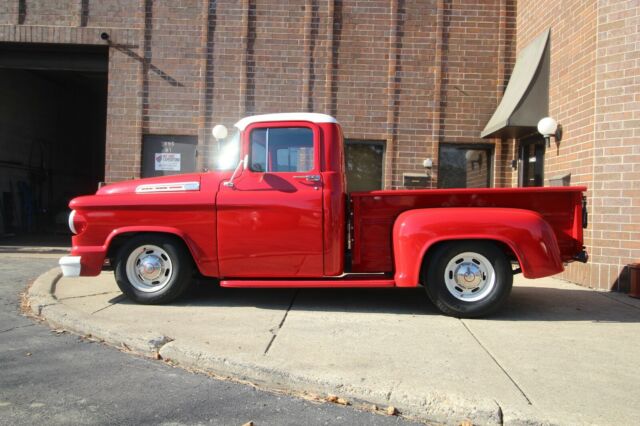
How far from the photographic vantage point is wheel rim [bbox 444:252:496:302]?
542 cm

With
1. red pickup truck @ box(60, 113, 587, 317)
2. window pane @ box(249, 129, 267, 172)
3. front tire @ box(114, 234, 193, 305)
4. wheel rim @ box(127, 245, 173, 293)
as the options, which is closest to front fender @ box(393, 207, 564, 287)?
red pickup truck @ box(60, 113, 587, 317)

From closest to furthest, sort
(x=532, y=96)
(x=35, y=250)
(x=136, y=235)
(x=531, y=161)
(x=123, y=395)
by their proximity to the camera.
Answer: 1. (x=123, y=395)
2. (x=136, y=235)
3. (x=532, y=96)
4. (x=531, y=161)
5. (x=35, y=250)

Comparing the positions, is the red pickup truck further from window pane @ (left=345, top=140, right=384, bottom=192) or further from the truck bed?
window pane @ (left=345, top=140, right=384, bottom=192)

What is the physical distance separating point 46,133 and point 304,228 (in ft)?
57.3

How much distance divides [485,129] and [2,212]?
48.3 ft

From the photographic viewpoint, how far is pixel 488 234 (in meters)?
5.26

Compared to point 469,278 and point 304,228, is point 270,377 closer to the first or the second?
point 304,228

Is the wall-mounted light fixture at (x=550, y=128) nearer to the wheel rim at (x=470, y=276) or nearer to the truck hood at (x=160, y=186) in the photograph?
the wheel rim at (x=470, y=276)

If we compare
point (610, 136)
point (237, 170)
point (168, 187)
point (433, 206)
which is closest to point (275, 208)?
point (237, 170)

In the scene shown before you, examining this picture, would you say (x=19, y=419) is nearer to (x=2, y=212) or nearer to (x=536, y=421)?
(x=536, y=421)

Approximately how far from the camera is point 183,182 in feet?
18.9

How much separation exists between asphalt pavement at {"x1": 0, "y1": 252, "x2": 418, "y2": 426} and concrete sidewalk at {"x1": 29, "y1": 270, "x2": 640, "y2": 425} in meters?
0.18

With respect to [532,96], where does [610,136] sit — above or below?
below

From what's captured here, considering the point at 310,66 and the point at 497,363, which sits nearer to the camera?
the point at 497,363
